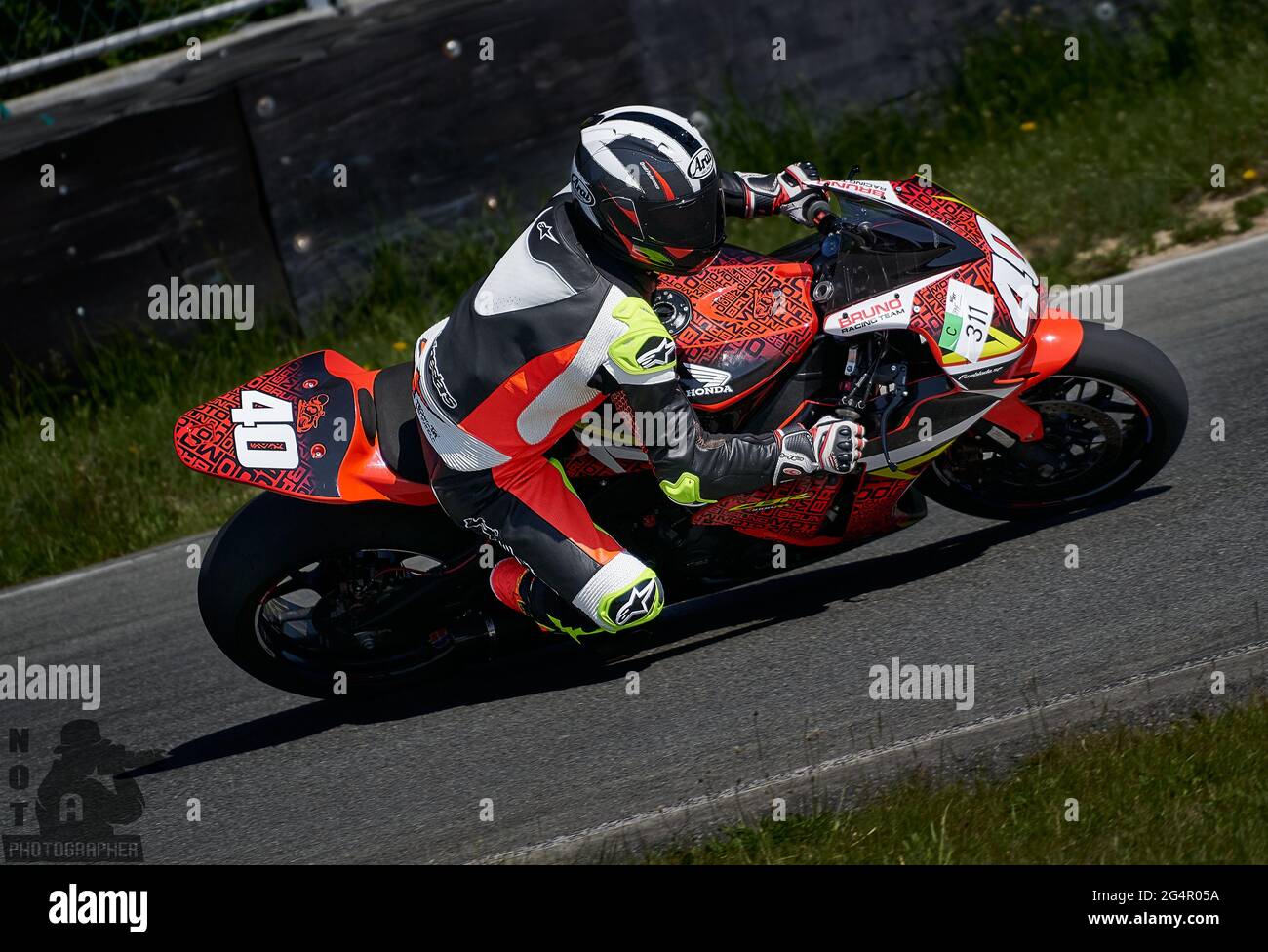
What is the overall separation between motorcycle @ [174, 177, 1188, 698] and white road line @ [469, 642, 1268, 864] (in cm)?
74

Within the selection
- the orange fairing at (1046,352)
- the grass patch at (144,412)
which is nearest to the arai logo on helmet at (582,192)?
the orange fairing at (1046,352)

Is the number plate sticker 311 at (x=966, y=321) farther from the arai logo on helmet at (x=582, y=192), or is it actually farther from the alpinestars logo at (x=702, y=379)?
the arai logo on helmet at (x=582, y=192)

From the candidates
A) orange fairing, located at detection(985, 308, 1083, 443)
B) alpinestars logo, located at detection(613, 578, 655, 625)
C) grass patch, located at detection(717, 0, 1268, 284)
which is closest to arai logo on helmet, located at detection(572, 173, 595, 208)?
alpinestars logo, located at detection(613, 578, 655, 625)

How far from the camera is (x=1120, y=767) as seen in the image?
3.79 m

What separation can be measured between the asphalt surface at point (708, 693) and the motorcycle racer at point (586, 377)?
470mm

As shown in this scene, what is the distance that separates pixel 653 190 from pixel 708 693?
1746mm

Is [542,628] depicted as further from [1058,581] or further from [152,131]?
[152,131]

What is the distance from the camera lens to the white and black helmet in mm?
3848

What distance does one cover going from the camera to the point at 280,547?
452 cm

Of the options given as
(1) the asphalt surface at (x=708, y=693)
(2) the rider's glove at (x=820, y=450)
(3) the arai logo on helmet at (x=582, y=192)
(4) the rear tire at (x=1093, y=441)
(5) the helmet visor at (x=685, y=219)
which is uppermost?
(3) the arai logo on helmet at (x=582, y=192)

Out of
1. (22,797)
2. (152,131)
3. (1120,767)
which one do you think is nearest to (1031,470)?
(1120,767)

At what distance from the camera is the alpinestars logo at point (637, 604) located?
437 centimetres

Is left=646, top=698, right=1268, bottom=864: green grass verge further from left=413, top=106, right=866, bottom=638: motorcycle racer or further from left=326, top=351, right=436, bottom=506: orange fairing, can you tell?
left=326, top=351, right=436, bottom=506: orange fairing
